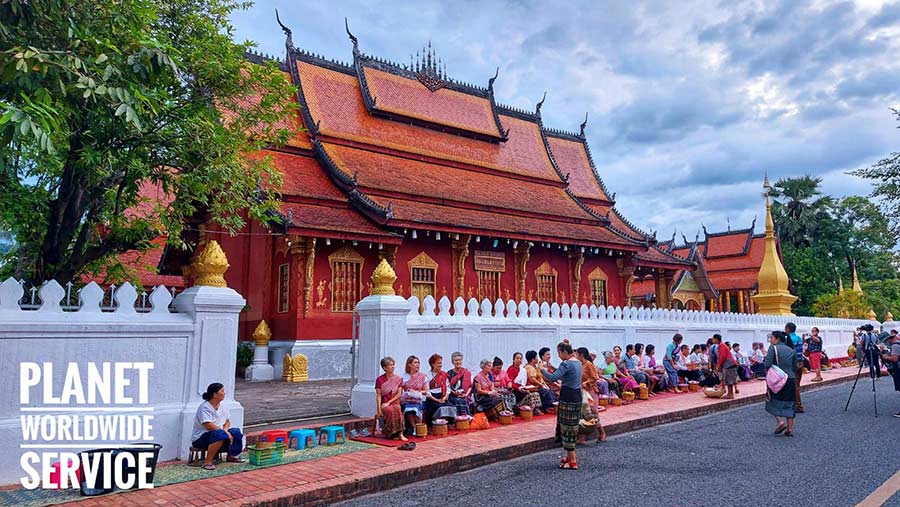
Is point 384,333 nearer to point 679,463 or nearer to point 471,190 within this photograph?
point 679,463

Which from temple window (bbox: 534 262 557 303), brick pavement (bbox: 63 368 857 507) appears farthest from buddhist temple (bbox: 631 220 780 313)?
brick pavement (bbox: 63 368 857 507)

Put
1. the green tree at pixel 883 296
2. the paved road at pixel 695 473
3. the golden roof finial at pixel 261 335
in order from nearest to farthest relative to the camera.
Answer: the paved road at pixel 695 473, the golden roof finial at pixel 261 335, the green tree at pixel 883 296

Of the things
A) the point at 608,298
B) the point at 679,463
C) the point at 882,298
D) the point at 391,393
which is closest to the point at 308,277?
the point at 391,393

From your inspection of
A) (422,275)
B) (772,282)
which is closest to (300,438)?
(422,275)

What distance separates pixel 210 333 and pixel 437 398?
2983 millimetres

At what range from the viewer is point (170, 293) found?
645 centimetres

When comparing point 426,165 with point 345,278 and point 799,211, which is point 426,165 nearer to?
point 345,278

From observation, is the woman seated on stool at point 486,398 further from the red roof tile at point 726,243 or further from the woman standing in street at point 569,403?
the red roof tile at point 726,243

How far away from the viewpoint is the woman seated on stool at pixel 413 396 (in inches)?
295

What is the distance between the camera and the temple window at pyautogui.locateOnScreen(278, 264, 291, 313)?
1429 centimetres

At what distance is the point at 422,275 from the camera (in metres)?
16.4

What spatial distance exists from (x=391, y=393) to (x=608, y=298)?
14.5m

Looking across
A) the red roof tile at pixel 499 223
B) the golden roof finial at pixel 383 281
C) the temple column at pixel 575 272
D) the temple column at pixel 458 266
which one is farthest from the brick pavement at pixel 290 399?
the temple column at pixel 575 272

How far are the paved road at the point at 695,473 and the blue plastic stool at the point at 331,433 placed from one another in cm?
158
